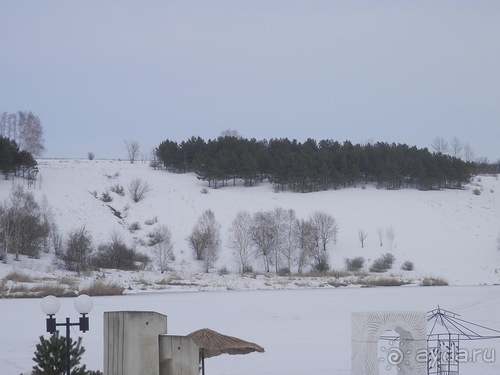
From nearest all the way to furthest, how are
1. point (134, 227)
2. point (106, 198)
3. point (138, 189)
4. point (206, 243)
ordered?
point (206, 243) → point (134, 227) → point (106, 198) → point (138, 189)

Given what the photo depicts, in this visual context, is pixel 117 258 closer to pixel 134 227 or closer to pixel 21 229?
pixel 21 229

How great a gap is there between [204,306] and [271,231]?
34463 millimetres

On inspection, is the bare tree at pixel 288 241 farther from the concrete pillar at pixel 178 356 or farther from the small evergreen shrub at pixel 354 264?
the concrete pillar at pixel 178 356

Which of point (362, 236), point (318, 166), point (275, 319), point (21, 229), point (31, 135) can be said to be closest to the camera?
point (275, 319)

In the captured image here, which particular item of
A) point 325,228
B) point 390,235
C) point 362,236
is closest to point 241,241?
point 325,228

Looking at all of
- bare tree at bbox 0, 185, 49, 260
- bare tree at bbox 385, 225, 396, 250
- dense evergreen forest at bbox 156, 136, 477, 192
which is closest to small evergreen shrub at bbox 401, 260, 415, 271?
bare tree at bbox 385, 225, 396, 250

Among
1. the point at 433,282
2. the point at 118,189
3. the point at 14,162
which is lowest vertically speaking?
the point at 433,282

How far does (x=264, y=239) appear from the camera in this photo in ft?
224

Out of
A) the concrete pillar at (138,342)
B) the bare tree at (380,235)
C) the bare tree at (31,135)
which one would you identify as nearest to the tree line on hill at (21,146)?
the bare tree at (31,135)

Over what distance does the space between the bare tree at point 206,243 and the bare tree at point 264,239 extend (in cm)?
313

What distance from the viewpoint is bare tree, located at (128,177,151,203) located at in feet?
263

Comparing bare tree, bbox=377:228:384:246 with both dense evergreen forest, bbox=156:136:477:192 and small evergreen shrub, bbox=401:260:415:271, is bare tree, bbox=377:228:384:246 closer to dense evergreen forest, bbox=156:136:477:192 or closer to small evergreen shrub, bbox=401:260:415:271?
small evergreen shrub, bbox=401:260:415:271

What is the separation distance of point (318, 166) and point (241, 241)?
81.6ft

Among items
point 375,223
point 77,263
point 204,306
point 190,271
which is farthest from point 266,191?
point 204,306
